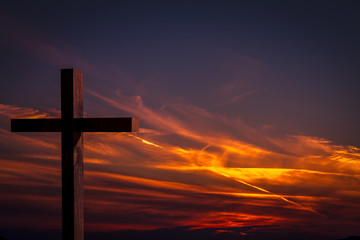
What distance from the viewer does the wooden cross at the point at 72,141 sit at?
5.97 meters

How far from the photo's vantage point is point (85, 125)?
5953 millimetres

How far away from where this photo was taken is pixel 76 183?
238 inches

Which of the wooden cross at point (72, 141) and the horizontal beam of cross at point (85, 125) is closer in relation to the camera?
the horizontal beam of cross at point (85, 125)

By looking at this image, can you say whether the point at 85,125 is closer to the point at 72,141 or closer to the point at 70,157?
the point at 72,141

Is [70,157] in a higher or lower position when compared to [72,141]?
lower

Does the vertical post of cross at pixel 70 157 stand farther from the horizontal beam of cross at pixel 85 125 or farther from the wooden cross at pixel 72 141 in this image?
the horizontal beam of cross at pixel 85 125

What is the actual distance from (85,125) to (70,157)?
1.85 feet

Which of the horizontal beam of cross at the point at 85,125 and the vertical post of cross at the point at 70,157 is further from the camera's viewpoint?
the vertical post of cross at the point at 70,157

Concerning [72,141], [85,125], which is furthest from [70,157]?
[85,125]

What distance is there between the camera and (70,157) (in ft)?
19.6

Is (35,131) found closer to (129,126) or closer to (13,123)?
(13,123)

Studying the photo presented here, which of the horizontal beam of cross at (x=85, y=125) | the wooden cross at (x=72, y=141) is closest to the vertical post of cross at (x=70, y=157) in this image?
the wooden cross at (x=72, y=141)

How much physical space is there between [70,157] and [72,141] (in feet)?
0.84

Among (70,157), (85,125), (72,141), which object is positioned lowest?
(70,157)
